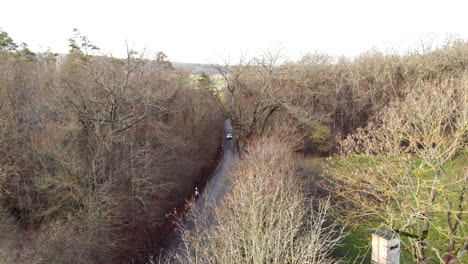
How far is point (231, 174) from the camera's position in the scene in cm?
1609

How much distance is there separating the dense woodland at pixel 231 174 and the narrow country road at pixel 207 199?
0.94 metres

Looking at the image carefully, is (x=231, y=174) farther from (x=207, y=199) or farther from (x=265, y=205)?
(x=265, y=205)

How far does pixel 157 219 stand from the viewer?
1731cm

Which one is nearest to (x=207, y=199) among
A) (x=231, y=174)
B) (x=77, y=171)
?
(x=231, y=174)

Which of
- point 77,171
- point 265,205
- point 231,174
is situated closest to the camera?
point 265,205

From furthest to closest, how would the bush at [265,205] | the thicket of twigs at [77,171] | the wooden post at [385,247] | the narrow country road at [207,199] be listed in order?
the narrow country road at [207,199]
the thicket of twigs at [77,171]
the wooden post at [385,247]
the bush at [265,205]

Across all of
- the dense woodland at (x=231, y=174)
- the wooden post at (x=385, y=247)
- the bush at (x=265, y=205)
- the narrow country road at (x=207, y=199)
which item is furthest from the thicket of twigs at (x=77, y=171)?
the wooden post at (x=385, y=247)

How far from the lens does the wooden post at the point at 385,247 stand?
29.6 feet

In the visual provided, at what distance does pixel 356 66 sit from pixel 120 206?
93.9ft

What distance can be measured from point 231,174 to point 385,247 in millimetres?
8747

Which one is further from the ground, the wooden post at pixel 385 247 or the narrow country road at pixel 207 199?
the wooden post at pixel 385 247

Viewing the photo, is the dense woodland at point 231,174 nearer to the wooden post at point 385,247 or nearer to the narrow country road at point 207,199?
the wooden post at point 385,247

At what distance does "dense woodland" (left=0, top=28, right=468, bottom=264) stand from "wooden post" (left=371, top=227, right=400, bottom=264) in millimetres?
526

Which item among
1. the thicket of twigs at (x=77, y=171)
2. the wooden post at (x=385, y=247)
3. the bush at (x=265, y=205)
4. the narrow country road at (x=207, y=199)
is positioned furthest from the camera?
the narrow country road at (x=207, y=199)
